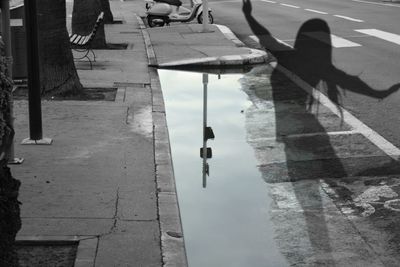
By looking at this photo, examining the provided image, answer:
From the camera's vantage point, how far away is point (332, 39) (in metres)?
18.8

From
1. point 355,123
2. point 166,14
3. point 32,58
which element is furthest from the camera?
point 166,14

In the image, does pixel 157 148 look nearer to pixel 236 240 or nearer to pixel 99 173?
pixel 99 173

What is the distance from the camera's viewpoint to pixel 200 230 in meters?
5.85

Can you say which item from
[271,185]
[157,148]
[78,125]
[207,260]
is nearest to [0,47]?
[207,260]

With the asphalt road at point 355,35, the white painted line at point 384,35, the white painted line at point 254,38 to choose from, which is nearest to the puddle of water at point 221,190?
the asphalt road at point 355,35

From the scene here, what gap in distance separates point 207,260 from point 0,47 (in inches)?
87.3

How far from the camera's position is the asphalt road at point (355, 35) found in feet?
33.4

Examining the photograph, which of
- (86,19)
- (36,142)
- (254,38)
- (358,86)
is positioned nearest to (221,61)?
(358,86)

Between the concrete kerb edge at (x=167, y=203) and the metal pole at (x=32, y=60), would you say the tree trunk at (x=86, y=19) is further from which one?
the metal pole at (x=32, y=60)

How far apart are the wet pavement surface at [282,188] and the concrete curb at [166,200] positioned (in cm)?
14

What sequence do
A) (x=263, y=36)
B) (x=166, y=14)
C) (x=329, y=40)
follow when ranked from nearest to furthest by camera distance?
(x=329, y=40) → (x=263, y=36) → (x=166, y=14)

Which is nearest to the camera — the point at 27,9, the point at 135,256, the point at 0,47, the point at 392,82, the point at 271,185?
the point at 0,47

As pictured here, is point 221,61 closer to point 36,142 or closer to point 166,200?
point 36,142

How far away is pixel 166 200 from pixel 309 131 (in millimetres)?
3324
